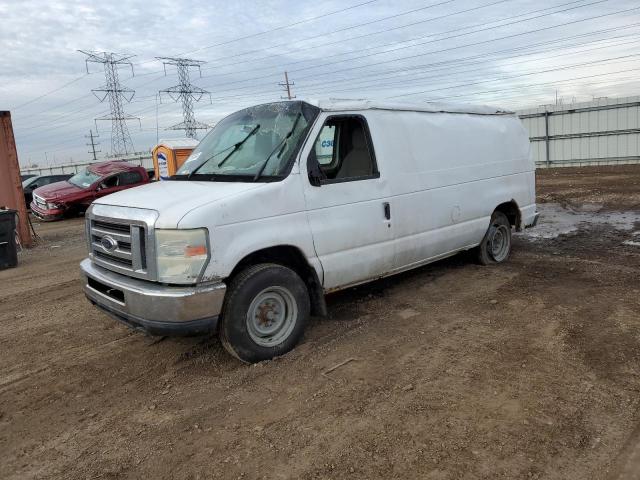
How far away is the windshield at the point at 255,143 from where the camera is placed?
4496 mm

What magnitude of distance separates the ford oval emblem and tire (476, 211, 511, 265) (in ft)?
15.8

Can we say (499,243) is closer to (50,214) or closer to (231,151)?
(231,151)

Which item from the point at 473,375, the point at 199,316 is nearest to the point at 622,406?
the point at 473,375

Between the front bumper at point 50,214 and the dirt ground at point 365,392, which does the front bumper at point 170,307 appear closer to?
the dirt ground at point 365,392

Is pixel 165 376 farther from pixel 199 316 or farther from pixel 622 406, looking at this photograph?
pixel 622 406

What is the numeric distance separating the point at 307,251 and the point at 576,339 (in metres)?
2.48

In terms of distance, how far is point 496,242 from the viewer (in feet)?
24.2

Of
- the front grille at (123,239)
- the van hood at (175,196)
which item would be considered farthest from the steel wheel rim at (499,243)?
the front grille at (123,239)

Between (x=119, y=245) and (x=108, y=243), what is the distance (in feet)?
0.57

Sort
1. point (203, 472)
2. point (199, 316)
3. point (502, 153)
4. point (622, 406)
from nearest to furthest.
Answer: point (203, 472)
point (622, 406)
point (199, 316)
point (502, 153)

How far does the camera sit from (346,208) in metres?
4.79

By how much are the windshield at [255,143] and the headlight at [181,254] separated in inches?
34.8

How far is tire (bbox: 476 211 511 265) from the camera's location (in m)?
7.12

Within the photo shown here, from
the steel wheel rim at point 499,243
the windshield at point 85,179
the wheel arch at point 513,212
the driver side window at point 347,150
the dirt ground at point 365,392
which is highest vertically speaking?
the driver side window at point 347,150
